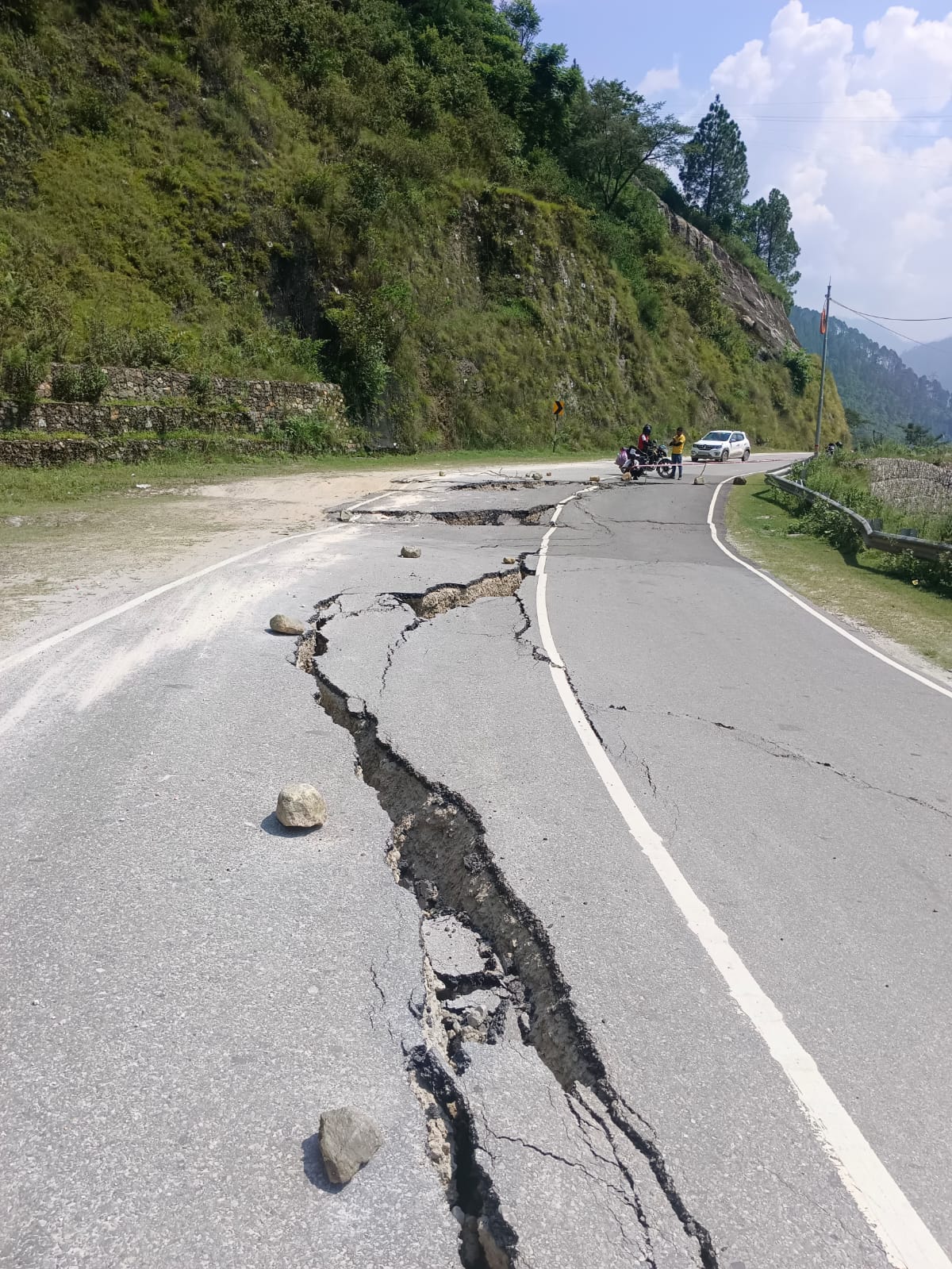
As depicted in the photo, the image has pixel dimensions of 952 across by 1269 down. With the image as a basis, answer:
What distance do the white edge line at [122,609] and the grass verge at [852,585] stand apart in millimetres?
7879

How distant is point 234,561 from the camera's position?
38.3 ft

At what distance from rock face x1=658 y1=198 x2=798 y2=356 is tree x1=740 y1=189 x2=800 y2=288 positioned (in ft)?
96.2

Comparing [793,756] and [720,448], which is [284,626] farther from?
[720,448]

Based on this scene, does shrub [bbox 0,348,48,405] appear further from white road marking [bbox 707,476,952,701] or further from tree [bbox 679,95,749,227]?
tree [bbox 679,95,749,227]

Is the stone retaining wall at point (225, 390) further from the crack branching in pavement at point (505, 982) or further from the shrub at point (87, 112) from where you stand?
the crack branching in pavement at point (505, 982)

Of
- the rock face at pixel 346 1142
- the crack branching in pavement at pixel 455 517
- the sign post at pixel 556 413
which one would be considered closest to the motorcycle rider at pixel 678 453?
the sign post at pixel 556 413

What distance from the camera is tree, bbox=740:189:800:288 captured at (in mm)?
111375

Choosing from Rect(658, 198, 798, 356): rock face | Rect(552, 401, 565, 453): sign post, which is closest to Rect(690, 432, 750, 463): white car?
Rect(552, 401, 565, 453): sign post

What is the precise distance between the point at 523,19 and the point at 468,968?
2943 inches

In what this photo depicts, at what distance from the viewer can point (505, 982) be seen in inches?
134

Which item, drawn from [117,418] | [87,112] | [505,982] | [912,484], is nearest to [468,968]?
[505,982]

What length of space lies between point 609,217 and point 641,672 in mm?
56981

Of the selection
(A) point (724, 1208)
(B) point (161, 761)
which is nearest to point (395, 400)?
(B) point (161, 761)

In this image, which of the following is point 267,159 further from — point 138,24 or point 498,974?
point 498,974
